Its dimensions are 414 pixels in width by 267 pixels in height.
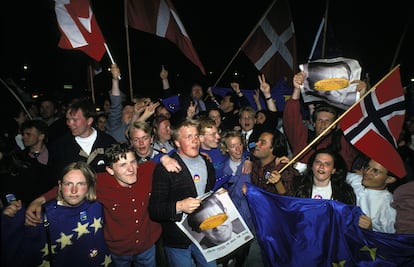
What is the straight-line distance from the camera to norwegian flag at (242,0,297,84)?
6941 millimetres

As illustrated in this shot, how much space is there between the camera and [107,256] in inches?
128

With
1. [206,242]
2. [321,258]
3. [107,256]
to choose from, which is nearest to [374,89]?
[321,258]

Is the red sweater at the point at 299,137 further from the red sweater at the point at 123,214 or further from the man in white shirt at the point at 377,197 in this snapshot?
the red sweater at the point at 123,214

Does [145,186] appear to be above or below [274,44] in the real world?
below

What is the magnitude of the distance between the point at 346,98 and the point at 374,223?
1.80 meters

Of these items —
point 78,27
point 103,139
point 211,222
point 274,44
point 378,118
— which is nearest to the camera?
point 211,222

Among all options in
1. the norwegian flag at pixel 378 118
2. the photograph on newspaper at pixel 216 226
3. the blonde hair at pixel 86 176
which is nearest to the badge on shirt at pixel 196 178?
the photograph on newspaper at pixel 216 226

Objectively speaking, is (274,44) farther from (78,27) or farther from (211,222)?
(211,222)

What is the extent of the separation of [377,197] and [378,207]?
13cm

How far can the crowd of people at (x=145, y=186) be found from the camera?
2.90m

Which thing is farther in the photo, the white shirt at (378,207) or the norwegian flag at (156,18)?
the norwegian flag at (156,18)

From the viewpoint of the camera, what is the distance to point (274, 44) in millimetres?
6957

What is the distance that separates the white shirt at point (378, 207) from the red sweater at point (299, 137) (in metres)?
0.98

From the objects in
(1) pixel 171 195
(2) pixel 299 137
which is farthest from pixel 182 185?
(2) pixel 299 137
